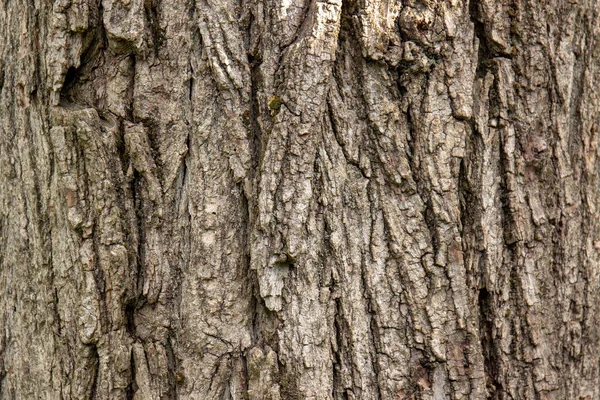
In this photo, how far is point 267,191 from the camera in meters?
1.72

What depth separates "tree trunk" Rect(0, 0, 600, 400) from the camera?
1.74 meters

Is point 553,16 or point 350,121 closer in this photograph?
point 350,121

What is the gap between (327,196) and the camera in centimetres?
176

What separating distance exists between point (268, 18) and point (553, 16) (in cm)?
91

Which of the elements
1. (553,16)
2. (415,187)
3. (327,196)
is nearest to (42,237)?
(327,196)

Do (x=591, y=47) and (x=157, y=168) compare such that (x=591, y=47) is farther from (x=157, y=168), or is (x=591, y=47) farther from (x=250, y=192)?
(x=157, y=168)

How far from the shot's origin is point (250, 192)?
1746 millimetres

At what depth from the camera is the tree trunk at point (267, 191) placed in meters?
1.74

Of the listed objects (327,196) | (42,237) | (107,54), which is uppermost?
(107,54)

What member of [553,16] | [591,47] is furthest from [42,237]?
[591,47]

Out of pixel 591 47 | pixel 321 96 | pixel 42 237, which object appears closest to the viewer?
pixel 321 96

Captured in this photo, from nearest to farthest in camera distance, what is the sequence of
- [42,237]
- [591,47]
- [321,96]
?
[321,96] → [42,237] → [591,47]

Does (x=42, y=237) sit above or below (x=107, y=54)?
below

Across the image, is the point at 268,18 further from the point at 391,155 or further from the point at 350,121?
the point at 391,155
